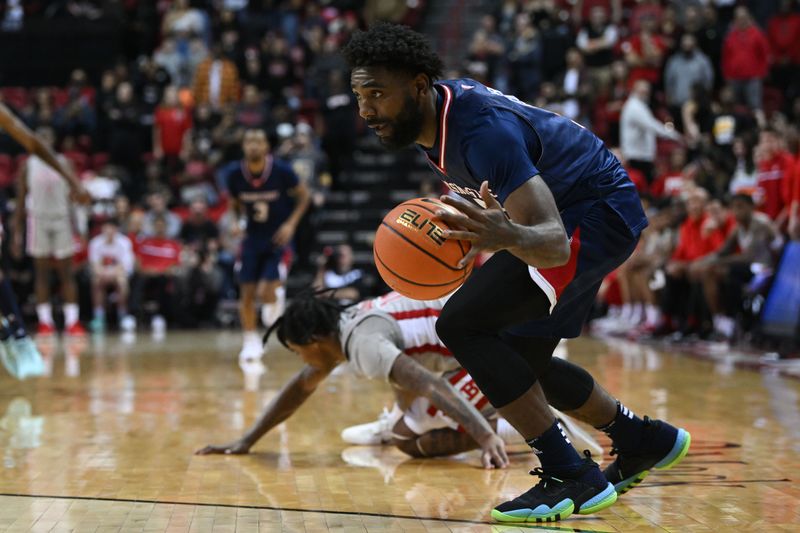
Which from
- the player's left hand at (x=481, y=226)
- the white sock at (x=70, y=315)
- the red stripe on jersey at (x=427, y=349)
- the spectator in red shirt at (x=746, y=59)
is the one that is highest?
the spectator in red shirt at (x=746, y=59)

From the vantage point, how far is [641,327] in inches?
496

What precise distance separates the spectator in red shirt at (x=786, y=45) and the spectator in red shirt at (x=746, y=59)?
2.14ft

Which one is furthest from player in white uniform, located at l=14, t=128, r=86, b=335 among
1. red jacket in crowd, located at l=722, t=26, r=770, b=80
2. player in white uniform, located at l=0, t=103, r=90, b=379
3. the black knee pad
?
the black knee pad

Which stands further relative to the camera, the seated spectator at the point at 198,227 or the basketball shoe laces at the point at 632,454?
the seated spectator at the point at 198,227

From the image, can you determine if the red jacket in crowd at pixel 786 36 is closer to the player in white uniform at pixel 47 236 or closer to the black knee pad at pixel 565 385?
the player in white uniform at pixel 47 236

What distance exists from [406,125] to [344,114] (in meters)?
13.1

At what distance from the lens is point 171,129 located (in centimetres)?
1666

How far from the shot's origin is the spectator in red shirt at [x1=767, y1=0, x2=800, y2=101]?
15.3 m

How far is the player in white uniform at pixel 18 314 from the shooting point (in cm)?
743

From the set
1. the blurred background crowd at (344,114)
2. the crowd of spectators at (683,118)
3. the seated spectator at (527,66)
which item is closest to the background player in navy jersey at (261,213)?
the blurred background crowd at (344,114)

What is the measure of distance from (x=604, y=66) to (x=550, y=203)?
13.1m

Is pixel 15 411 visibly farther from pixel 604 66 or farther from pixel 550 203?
pixel 604 66

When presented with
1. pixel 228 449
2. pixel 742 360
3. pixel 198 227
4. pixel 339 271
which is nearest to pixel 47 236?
pixel 198 227

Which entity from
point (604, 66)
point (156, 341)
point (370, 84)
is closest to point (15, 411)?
point (370, 84)
